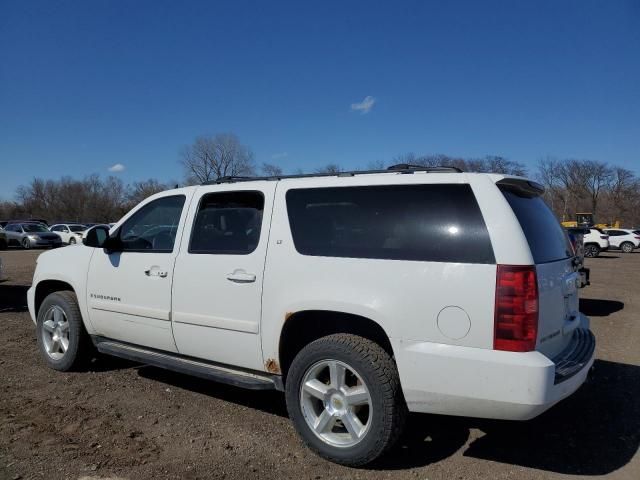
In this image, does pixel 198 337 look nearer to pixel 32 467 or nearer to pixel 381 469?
pixel 32 467

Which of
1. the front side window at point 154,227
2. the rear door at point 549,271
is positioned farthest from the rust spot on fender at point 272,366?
the rear door at point 549,271

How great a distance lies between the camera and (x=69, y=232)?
34.1 m

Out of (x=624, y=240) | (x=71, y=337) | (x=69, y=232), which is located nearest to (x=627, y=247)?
(x=624, y=240)

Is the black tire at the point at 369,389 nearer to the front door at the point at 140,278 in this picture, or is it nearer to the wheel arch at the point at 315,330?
the wheel arch at the point at 315,330

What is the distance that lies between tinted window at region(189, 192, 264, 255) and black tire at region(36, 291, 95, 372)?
181 cm

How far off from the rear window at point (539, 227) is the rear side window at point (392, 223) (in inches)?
12.4

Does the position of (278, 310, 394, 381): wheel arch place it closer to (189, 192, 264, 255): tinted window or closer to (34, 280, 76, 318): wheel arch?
(189, 192, 264, 255): tinted window

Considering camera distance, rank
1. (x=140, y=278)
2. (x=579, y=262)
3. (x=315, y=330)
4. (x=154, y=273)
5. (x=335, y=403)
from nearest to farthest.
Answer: (x=335, y=403)
(x=315, y=330)
(x=579, y=262)
(x=154, y=273)
(x=140, y=278)

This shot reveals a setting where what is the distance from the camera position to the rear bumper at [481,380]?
2.81m

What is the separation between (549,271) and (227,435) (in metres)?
2.59

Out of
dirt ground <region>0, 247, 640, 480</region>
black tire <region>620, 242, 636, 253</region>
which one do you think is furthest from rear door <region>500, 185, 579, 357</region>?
black tire <region>620, 242, 636, 253</region>

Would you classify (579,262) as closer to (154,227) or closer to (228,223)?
(228,223)

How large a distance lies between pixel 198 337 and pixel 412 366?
1.83m

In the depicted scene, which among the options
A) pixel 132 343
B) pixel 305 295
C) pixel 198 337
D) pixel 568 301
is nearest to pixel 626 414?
pixel 568 301
